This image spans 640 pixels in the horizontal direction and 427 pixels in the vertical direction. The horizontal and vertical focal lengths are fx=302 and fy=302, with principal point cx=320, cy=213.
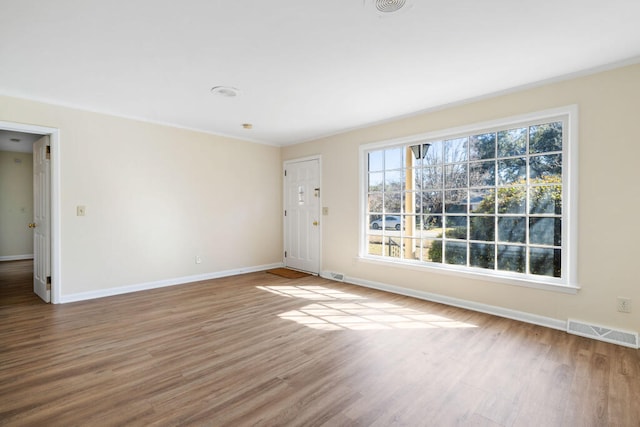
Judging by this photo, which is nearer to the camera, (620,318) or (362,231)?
(620,318)

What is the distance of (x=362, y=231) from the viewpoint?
4.87 m

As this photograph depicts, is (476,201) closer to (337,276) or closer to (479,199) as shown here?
(479,199)

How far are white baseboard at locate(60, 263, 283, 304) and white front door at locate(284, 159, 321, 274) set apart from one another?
26.2 inches

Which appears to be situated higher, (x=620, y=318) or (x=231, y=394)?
(x=620, y=318)

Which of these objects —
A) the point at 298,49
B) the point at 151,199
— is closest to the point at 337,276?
the point at 151,199

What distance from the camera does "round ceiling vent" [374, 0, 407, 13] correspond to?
193cm

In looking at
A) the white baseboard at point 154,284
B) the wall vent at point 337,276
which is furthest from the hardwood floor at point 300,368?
the wall vent at point 337,276

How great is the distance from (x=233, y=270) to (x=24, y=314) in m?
2.77

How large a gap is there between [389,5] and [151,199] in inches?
163

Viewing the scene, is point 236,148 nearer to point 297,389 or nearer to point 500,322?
point 297,389

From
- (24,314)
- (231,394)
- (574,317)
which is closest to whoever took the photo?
(231,394)

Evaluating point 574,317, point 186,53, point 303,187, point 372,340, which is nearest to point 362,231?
point 303,187

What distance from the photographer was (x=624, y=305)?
2.74m

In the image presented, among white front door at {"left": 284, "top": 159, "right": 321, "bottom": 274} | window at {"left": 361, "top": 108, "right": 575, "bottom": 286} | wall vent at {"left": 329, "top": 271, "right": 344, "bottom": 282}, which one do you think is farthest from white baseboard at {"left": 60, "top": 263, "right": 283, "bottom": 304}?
window at {"left": 361, "top": 108, "right": 575, "bottom": 286}
